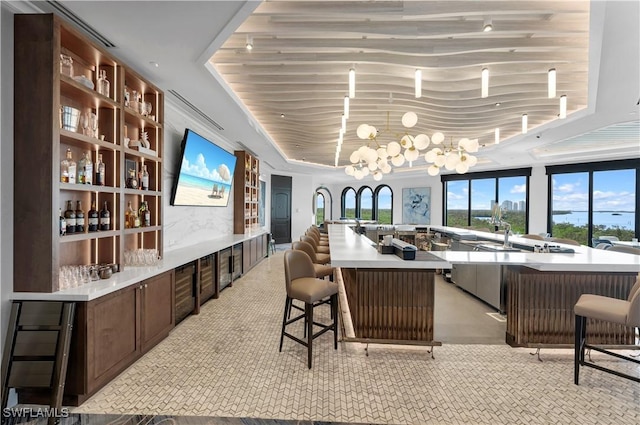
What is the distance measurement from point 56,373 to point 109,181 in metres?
1.62

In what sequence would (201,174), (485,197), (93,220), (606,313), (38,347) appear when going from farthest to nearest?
(485,197)
(201,174)
(93,220)
(606,313)
(38,347)

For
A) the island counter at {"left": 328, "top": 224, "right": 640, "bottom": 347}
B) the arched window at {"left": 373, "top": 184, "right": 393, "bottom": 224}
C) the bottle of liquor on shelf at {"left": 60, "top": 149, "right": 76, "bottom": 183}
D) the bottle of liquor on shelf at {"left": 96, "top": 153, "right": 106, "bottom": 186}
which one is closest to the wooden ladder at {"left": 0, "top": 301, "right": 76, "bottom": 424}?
the bottle of liquor on shelf at {"left": 60, "top": 149, "right": 76, "bottom": 183}

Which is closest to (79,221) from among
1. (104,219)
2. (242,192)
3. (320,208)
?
(104,219)

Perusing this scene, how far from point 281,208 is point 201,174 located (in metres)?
7.28

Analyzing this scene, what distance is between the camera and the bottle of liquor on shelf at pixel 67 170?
8.17ft

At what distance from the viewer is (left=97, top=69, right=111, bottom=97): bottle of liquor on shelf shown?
9.12 ft

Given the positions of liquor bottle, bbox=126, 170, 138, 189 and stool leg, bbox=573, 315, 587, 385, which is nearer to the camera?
stool leg, bbox=573, 315, 587, 385

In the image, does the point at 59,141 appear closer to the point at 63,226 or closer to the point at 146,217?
the point at 63,226

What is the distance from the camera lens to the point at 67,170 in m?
2.51

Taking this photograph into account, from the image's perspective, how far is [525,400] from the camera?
94.5 inches

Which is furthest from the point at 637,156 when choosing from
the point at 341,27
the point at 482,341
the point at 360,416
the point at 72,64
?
the point at 72,64

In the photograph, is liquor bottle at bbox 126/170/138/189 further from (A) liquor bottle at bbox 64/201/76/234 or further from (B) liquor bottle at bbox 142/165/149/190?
(A) liquor bottle at bbox 64/201/76/234

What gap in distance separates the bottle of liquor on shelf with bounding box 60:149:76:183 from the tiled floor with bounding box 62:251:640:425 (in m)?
1.70

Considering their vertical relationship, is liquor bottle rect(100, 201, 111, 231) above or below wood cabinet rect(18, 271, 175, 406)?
above
